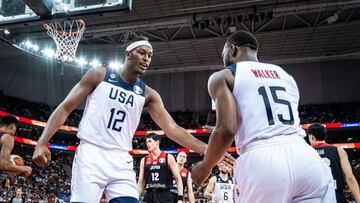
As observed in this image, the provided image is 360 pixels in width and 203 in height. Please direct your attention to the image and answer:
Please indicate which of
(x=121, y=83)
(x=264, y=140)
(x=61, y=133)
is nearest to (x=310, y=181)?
(x=264, y=140)

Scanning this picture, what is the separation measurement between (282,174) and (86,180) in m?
1.74

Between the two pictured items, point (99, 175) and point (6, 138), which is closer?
point (99, 175)

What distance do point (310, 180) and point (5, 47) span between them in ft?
93.4

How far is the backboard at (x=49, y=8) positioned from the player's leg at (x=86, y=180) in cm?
431

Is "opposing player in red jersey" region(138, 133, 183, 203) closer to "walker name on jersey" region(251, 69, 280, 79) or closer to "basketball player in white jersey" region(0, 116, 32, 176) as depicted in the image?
"basketball player in white jersey" region(0, 116, 32, 176)

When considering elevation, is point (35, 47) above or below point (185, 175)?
above

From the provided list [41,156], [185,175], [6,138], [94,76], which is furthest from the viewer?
[185,175]

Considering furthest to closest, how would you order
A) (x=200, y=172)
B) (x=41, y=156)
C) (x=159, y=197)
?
(x=159, y=197) < (x=41, y=156) < (x=200, y=172)

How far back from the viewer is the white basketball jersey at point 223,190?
9289 mm

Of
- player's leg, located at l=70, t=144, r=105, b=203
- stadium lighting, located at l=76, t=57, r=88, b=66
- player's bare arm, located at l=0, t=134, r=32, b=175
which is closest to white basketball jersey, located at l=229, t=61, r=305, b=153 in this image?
player's leg, located at l=70, t=144, r=105, b=203

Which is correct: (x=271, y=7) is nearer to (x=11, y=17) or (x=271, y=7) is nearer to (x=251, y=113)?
(x=11, y=17)

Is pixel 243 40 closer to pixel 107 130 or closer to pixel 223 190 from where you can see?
pixel 107 130

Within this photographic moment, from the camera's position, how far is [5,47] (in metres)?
27.2

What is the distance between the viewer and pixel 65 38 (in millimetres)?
18016
